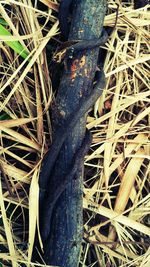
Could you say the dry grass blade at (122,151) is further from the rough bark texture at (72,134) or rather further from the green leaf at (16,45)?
the green leaf at (16,45)

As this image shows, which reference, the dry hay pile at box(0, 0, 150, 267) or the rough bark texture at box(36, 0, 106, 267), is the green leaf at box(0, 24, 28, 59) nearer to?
the dry hay pile at box(0, 0, 150, 267)

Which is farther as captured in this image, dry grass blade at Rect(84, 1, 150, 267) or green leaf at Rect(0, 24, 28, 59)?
dry grass blade at Rect(84, 1, 150, 267)

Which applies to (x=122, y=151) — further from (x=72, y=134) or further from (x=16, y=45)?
(x=16, y=45)

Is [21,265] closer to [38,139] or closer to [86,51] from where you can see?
[38,139]

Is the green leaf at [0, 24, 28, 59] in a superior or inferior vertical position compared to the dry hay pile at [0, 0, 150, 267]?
superior

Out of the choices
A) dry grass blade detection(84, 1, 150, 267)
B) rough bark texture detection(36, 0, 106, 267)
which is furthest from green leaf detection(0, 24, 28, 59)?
dry grass blade detection(84, 1, 150, 267)

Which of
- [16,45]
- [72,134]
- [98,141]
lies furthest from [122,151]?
[16,45]
